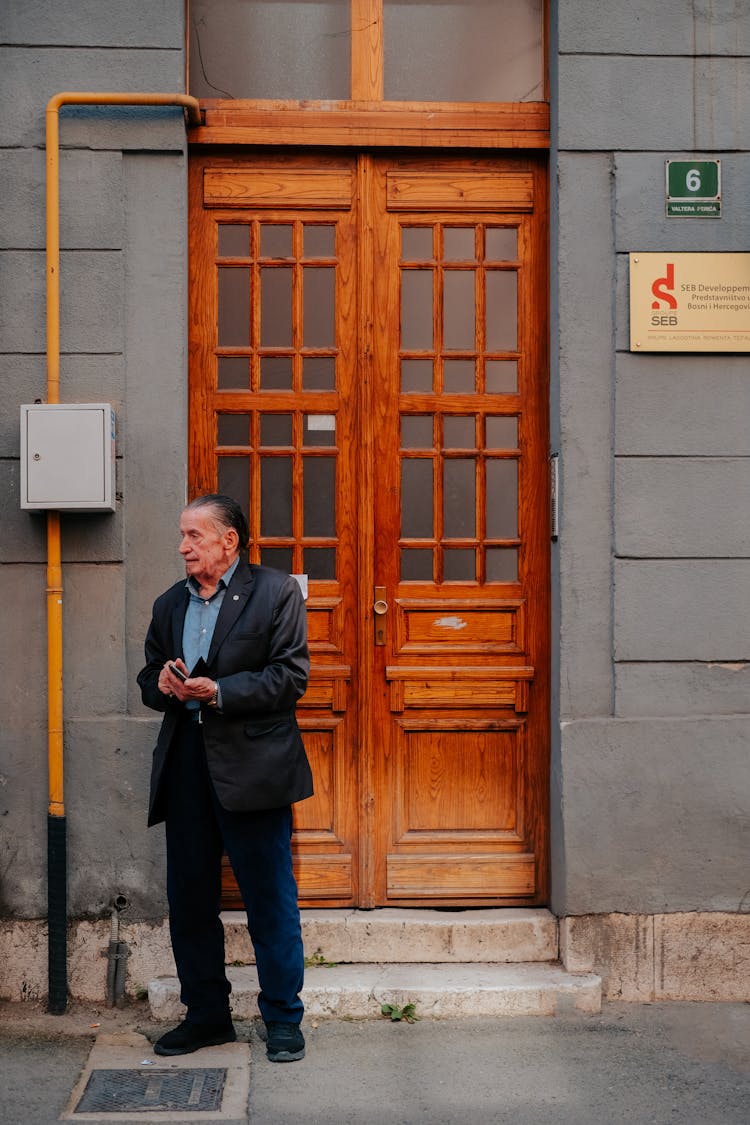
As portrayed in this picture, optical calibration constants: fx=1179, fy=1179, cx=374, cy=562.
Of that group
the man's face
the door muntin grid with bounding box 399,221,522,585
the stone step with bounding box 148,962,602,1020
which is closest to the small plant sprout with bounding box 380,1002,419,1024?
the stone step with bounding box 148,962,602,1020

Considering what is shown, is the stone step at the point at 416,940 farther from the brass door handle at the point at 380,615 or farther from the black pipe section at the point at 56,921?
the brass door handle at the point at 380,615

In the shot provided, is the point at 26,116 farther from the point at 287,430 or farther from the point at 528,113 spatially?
the point at 528,113

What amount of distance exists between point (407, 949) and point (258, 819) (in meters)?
1.22

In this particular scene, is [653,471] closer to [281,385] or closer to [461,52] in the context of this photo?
[281,385]

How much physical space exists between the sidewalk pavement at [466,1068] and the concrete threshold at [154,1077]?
0.08ft

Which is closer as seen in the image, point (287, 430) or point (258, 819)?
point (258, 819)

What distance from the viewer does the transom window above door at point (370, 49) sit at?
17.0ft

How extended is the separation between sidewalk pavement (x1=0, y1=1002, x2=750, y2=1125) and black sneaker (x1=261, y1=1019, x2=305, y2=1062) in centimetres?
4

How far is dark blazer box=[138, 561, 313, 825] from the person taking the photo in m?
4.11

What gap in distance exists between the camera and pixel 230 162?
5.16 metres

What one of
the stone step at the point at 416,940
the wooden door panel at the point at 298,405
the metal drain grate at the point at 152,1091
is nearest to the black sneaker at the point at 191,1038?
the metal drain grate at the point at 152,1091

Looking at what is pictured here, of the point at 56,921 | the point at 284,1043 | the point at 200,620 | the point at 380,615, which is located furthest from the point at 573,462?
the point at 56,921

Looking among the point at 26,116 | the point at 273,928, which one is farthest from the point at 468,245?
the point at 273,928

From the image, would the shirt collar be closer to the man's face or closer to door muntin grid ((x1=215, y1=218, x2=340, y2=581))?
the man's face
